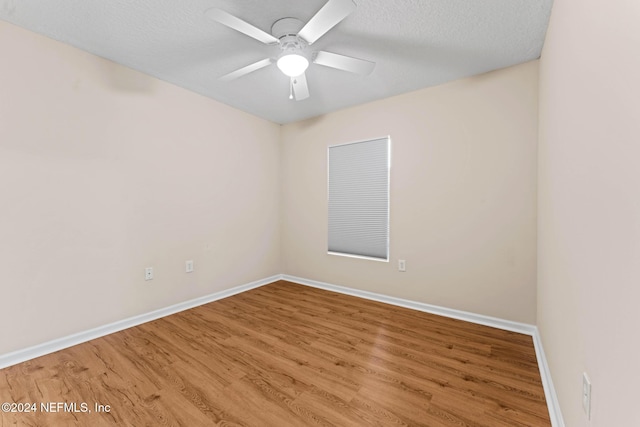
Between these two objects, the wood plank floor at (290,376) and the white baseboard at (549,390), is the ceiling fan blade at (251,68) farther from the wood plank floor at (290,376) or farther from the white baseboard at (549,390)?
the white baseboard at (549,390)

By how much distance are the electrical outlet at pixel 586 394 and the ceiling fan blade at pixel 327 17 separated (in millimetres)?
1905

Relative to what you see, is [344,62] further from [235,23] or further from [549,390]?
[549,390]

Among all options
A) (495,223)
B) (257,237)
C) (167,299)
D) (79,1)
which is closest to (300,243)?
(257,237)

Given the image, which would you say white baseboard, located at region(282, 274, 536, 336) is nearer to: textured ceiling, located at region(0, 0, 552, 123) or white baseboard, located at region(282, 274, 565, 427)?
white baseboard, located at region(282, 274, 565, 427)

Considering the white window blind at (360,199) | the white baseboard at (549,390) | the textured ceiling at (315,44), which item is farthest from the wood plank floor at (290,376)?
the textured ceiling at (315,44)

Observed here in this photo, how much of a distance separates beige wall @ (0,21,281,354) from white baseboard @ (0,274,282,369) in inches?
1.9

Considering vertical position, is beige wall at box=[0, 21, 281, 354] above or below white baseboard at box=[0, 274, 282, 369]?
above

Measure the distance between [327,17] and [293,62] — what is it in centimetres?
43

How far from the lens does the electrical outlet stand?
927mm

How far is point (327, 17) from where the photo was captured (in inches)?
57.6

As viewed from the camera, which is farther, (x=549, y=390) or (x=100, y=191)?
(x=100, y=191)

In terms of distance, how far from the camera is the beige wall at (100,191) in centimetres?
188

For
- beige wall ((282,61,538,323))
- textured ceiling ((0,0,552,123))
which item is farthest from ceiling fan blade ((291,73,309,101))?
beige wall ((282,61,538,323))

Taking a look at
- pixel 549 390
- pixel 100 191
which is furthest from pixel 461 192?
pixel 100 191
